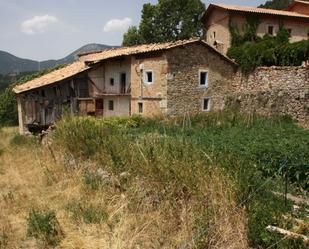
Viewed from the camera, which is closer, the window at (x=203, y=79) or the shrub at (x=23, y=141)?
the shrub at (x=23, y=141)

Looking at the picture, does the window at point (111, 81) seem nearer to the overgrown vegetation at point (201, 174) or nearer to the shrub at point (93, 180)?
the overgrown vegetation at point (201, 174)

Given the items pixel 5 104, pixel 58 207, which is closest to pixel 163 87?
pixel 58 207

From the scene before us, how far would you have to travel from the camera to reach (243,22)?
2491 centimetres

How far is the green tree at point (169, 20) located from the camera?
36625 mm

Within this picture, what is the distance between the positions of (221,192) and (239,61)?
1802 cm

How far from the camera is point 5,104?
119 ft

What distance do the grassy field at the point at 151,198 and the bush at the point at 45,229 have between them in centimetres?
2

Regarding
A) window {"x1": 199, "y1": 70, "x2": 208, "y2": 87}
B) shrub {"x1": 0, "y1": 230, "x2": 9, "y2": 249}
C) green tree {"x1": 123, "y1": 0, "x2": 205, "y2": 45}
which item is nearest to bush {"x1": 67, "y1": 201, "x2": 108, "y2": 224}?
shrub {"x1": 0, "y1": 230, "x2": 9, "y2": 249}

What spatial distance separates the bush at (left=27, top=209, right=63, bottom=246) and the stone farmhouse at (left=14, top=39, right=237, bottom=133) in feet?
45.5

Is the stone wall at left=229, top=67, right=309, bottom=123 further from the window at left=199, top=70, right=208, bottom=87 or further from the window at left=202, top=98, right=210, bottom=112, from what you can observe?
the window at left=199, top=70, right=208, bottom=87

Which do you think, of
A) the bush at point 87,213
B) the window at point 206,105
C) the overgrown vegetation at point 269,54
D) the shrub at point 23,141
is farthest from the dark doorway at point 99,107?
the bush at point 87,213

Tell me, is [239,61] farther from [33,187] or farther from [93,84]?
[33,187]

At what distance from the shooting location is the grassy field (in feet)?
16.6

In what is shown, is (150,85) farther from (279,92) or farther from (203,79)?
(279,92)
